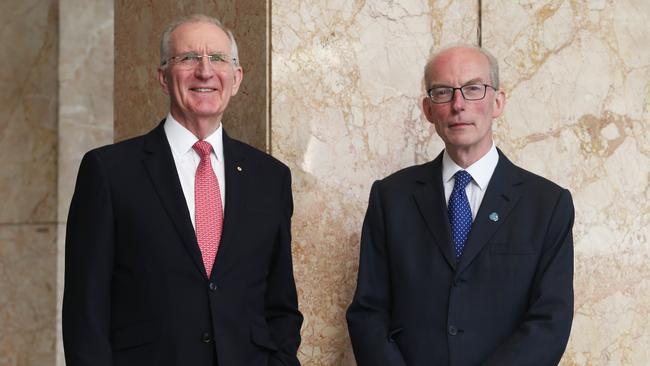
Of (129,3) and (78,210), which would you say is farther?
(129,3)

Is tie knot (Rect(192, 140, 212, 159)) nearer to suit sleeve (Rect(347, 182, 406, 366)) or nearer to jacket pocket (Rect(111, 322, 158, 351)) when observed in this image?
jacket pocket (Rect(111, 322, 158, 351))

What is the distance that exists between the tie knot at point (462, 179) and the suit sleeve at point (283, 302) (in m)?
0.62

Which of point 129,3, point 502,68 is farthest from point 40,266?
point 502,68

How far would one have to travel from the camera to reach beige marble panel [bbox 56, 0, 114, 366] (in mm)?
6461

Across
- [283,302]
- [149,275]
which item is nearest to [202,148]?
[149,275]

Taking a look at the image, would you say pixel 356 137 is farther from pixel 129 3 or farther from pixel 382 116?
pixel 129 3

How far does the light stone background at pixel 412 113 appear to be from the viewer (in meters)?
3.93

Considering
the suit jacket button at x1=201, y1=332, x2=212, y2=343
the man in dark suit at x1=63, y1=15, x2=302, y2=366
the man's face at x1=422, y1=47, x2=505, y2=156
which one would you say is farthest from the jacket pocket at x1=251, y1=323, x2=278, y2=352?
the man's face at x1=422, y1=47, x2=505, y2=156

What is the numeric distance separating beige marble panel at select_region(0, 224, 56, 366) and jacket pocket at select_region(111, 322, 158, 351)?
363 cm

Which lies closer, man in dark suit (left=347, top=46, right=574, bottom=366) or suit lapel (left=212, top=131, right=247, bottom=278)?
suit lapel (left=212, top=131, right=247, bottom=278)

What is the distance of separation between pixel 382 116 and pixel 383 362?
123cm

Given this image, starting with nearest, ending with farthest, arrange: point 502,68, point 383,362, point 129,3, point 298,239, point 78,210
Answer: point 78,210 → point 383,362 → point 298,239 → point 502,68 → point 129,3

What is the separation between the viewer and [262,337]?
3129 millimetres

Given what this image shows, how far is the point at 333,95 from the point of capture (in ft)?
13.2
